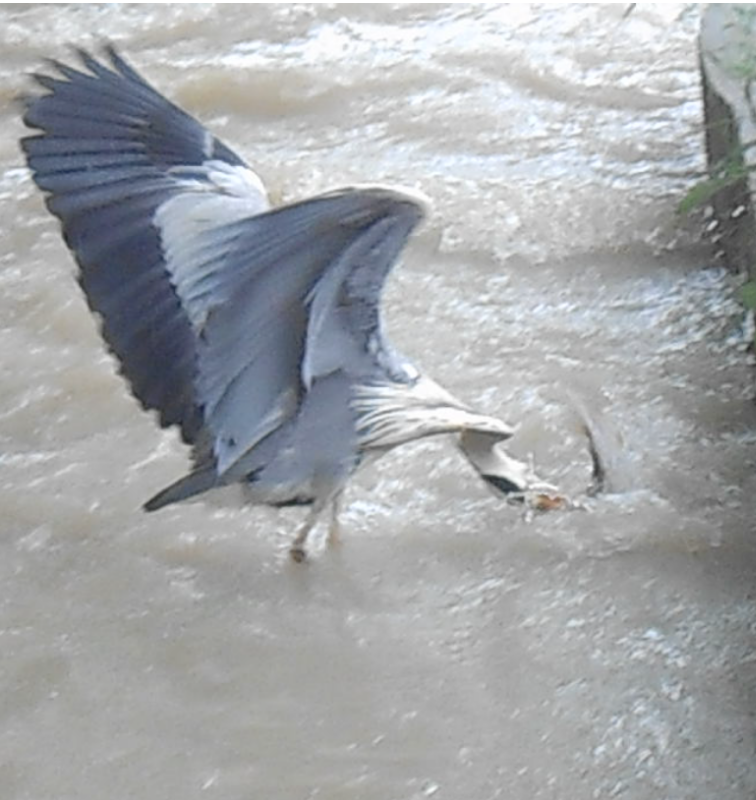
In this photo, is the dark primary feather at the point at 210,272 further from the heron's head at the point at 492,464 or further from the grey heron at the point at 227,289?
the heron's head at the point at 492,464

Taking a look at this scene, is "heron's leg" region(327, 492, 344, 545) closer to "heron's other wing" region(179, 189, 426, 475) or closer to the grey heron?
the grey heron

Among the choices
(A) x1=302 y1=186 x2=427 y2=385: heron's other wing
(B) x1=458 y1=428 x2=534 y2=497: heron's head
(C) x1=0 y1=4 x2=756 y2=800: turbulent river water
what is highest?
(A) x1=302 y1=186 x2=427 y2=385: heron's other wing

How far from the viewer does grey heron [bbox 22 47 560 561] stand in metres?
2.37

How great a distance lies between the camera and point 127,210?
97.3 inches

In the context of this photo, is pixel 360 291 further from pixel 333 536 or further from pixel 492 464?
pixel 333 536

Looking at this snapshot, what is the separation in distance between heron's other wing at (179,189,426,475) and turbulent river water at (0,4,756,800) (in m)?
0.37

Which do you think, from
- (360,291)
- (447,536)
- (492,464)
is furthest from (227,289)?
(447,536)

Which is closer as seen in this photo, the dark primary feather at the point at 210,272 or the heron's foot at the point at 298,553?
the dark primary feather at the point at 210,272

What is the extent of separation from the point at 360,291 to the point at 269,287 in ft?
0.53

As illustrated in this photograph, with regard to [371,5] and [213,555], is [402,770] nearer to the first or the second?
[213,555]

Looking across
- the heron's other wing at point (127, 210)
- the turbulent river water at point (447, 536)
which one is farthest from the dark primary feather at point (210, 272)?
the turbulent river water at point (447, 536)

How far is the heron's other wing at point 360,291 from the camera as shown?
234 cm

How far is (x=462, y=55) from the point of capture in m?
4.39

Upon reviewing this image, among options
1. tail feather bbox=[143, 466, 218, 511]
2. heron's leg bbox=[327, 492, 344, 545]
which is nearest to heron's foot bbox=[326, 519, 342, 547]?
heron's leg bbox=[327, 492, 344, 545]
